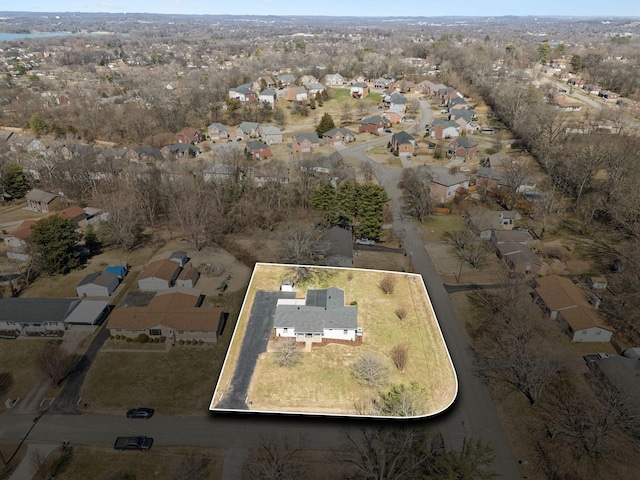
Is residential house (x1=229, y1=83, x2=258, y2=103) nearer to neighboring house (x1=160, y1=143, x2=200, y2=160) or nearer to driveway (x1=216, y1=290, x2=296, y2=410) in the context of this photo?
neighboring house (x1=160, y1=143, x2=200, y2=160)

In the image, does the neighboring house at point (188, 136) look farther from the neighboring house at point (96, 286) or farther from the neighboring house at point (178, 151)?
the neighboring house at point (96, 286)

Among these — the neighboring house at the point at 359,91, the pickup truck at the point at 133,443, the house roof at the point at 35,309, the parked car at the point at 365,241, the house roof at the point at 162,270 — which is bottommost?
the parked car at the point at 365,241

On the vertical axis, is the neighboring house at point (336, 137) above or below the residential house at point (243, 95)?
below

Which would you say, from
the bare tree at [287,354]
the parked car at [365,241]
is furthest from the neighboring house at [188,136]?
the bare tree at [287,354]

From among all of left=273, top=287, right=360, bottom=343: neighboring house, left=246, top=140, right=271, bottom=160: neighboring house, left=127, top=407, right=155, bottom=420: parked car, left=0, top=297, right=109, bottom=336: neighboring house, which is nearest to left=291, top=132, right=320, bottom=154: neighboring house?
left=246, top=140, right=271, bottom=160: neighboring house

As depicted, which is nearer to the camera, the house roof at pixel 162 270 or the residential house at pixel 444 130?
the house roof at pixel 162 270

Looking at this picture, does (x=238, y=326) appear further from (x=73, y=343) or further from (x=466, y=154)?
(x=466, y=154)

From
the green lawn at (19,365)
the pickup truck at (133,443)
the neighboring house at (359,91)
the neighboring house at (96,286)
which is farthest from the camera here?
the neighboring house at (359,91)
